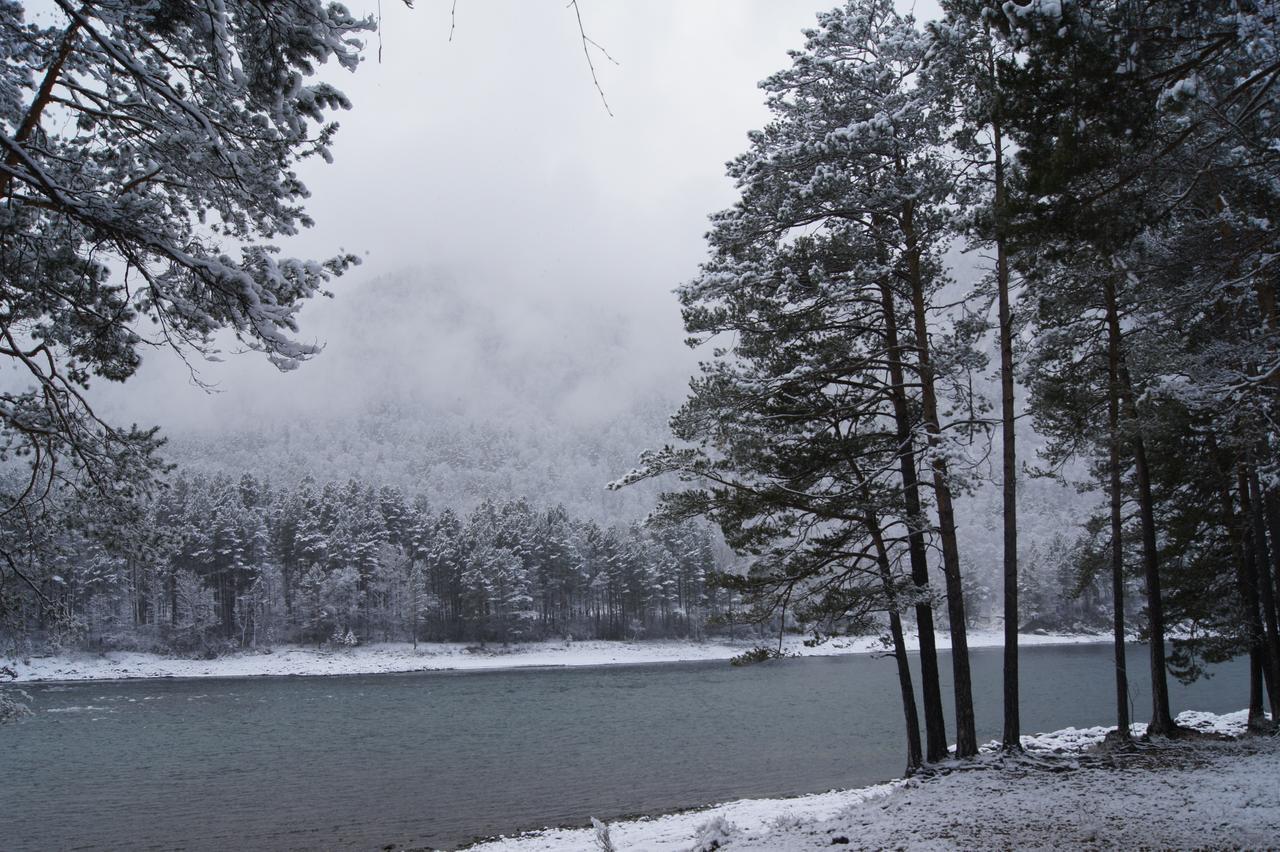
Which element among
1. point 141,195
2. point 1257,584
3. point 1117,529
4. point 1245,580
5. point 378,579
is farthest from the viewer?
point 378,579

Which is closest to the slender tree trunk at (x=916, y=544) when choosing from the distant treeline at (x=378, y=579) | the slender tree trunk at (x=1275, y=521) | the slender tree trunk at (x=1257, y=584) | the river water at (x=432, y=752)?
the slender tree trunk at (x=1275, y=521)

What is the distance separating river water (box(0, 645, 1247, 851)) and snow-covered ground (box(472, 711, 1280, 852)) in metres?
6.96

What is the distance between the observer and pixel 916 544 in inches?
455

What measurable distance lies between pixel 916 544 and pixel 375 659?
59.3 m

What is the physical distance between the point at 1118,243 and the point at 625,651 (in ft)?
220

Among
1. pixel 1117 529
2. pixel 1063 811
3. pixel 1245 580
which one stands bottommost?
pixel 1063 811

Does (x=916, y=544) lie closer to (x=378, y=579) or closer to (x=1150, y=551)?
(x=1150, y=551)

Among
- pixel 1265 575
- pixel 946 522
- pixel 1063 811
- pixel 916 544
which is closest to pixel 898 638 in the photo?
pixel 916 544

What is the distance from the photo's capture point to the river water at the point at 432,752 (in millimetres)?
16188

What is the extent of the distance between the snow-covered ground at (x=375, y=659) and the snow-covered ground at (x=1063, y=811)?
4217 centimetres

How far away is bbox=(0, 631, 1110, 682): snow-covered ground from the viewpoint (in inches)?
2111

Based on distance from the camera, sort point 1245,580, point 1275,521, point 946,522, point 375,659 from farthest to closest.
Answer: point 375,659 → point 1245,580 → point 1275,521 → point 946,522

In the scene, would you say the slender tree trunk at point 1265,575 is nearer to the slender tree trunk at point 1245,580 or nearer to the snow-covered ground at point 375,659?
the slender tree trunk at point 1245,580

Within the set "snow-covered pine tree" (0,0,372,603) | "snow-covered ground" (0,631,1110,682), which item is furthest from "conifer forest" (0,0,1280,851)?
"snow-covered ground" (0,631,1110,682)
